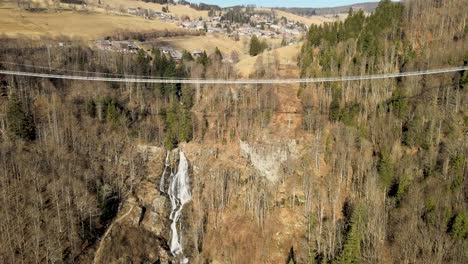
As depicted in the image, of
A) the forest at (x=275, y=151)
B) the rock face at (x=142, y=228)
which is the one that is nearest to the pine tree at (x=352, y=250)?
the forest at (x=275, y=151)

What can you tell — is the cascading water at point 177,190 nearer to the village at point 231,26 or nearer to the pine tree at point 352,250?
the pine tree at point 352,250

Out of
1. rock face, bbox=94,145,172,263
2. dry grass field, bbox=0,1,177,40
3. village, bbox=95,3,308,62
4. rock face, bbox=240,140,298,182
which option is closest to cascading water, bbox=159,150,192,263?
rock face, bbox=94,145,172,263

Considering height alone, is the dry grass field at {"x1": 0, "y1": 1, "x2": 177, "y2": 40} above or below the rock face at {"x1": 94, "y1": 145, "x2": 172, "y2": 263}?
above

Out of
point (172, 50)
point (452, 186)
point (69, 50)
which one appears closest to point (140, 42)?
point (172, 50)

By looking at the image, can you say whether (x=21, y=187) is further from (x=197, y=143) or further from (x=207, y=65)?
(x=207, y=65)

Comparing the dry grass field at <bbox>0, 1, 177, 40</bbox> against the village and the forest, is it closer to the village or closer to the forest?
the village

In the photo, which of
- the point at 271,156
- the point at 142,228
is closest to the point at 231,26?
the point at 271,156

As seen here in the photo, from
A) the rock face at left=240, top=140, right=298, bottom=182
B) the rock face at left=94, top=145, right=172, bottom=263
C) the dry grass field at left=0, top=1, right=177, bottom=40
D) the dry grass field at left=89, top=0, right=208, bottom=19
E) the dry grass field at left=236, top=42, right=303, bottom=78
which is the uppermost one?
the dry grass field at left=89, top=0, right=208, bottom=19
